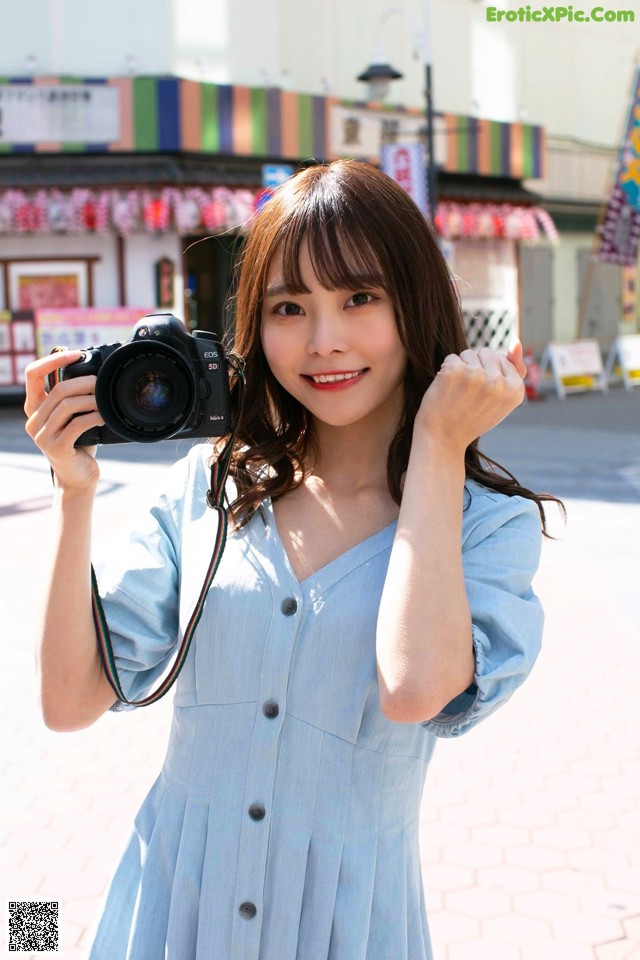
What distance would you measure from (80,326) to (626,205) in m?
8.87

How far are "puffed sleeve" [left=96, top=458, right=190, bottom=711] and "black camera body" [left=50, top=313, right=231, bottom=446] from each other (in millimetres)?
176

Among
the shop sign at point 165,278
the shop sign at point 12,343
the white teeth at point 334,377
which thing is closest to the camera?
the white teeth at point 334,377

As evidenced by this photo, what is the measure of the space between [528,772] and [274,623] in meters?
2.81

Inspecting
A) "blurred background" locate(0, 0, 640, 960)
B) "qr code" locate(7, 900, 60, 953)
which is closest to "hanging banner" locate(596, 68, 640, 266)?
"blurred background" locate(0, 0, 640, 960)

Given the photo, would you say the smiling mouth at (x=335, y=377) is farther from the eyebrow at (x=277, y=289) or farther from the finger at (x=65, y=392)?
the finger at (x=65, y=392)

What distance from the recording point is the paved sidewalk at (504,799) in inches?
124

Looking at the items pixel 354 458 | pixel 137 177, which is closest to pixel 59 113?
pixel 137 177

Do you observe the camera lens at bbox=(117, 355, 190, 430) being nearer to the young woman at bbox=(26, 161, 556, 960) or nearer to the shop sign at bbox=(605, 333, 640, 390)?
the young woman at bbox=(26, 161, 556, 960)

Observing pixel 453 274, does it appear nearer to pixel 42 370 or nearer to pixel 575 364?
pixel 42 370

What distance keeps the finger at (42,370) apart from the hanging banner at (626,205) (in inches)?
706

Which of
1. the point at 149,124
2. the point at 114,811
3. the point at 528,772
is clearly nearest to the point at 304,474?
the point at 114,811

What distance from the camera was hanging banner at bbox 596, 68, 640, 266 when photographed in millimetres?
18188

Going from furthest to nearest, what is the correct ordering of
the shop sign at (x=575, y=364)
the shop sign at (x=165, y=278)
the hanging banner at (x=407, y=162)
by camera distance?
the shop sign at (x=575, y=364), the shop sign at (x=165, y=278), the hanging banner at (x=407, y=162)

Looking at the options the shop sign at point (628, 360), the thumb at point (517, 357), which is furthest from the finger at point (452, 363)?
the shop sign at point (628, 360)
